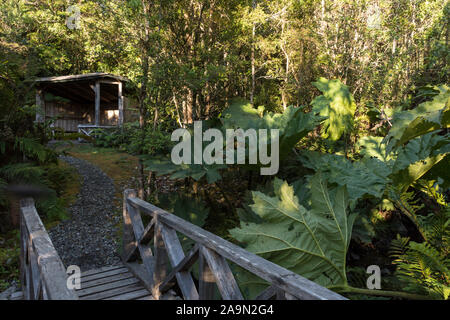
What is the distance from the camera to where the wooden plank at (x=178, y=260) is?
2.32 meters

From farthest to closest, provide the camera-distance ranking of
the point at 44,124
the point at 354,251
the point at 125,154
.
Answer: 1. the point at 125,154
2. the point at 44,124
3. the point at 354,251

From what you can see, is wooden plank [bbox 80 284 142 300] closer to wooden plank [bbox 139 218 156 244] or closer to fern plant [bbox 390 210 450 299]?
wooden plank [bbox 139 218 156 244]

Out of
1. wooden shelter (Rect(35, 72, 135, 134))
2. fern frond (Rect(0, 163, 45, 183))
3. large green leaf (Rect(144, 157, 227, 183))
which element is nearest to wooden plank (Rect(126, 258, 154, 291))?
large green leaf (Rect(144, 157, 227, 183))

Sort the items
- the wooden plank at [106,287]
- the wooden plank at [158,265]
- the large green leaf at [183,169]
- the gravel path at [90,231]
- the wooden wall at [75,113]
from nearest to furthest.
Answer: the wooden plank at [158,265], the wooden plank at [106,287], the large green leaf at [183,169], the gravel path at [90,231], the wooden wall at [75,113]

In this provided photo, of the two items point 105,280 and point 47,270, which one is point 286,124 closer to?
point 105,280

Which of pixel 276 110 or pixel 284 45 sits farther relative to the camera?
pixel 276 110

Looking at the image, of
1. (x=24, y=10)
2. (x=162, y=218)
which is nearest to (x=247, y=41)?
(x=162, y=218)

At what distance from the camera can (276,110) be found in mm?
7258

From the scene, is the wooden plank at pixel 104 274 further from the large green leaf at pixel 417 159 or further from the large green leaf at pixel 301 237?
the large green leaf at pixel 417 159

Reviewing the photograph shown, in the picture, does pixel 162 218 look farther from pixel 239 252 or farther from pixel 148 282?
pixel 239 252

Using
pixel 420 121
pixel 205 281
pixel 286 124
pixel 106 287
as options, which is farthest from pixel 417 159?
A: pixel 106 287

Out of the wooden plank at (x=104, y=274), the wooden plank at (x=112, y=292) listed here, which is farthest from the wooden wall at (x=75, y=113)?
the wooden plank at (x=112, y=292)

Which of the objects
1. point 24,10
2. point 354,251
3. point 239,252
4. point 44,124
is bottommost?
point 354,251

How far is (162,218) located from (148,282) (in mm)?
801
